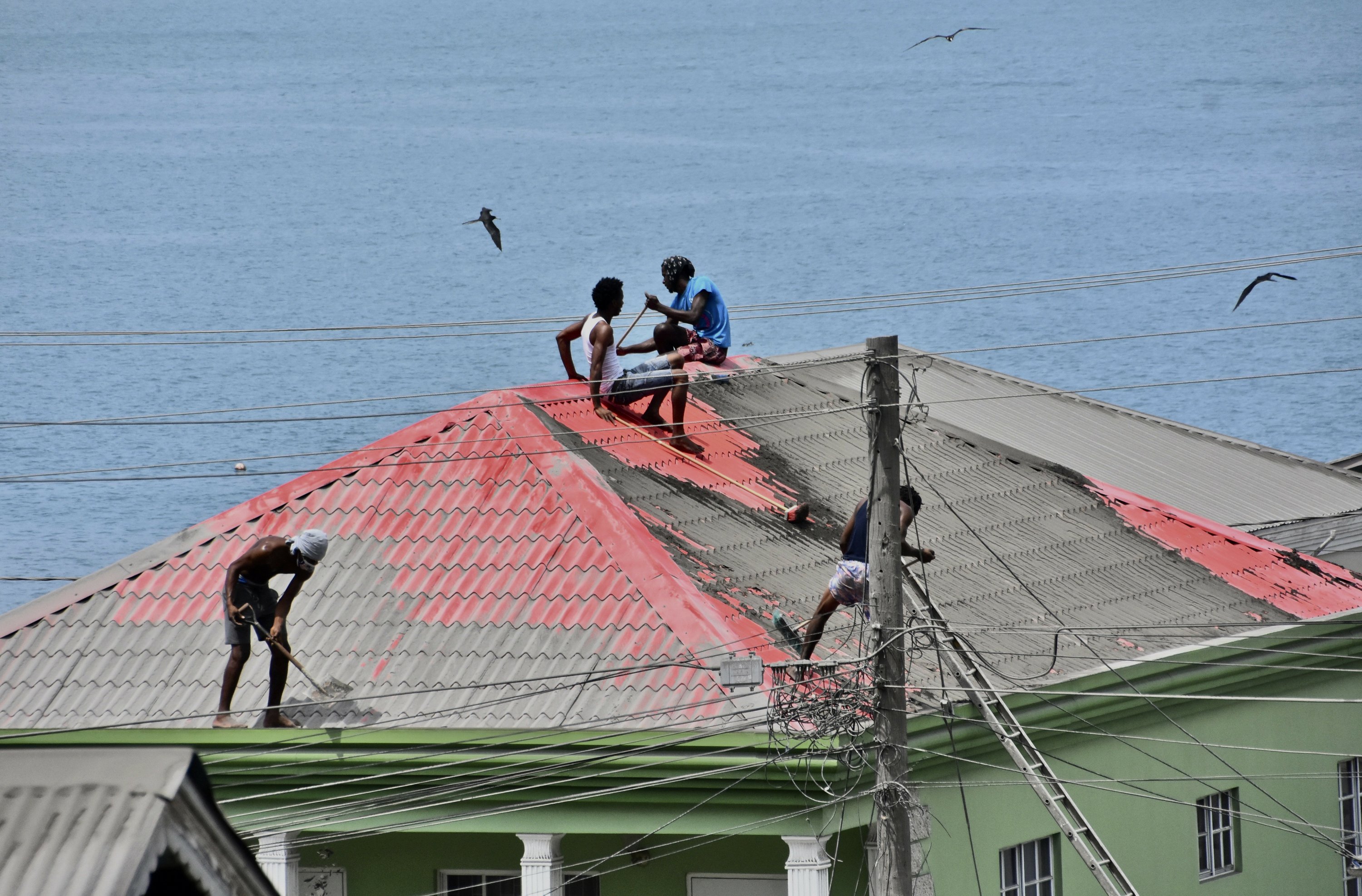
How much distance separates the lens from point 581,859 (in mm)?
16094

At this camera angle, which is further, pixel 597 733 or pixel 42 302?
pixel 42 302

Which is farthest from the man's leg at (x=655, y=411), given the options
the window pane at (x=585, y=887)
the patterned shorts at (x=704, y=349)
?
the window pane at (x=585, y=887)

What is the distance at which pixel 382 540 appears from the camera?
17.5 m

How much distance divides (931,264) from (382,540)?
70502 millimetres

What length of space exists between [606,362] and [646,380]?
420mm

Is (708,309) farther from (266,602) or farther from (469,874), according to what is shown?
(469,874)

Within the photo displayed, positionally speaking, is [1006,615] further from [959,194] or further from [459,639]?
[959,194]

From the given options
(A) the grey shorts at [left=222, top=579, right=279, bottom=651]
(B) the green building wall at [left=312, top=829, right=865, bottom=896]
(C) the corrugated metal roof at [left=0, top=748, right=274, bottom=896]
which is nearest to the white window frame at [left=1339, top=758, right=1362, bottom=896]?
(B) the green building wall at [left=312, top=829, right=865, bottom=896]

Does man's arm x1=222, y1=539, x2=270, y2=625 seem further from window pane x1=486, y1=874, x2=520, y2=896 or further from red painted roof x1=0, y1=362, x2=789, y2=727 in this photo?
window pane x1=486, y1=874, x2=520, y2=896

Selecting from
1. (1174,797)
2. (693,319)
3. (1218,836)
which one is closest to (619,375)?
(693,319)

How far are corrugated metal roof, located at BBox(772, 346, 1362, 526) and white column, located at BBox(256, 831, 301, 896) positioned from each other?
9.37 metres

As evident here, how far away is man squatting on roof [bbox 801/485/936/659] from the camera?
48.6 feet

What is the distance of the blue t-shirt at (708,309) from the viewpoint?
1872 centimetres

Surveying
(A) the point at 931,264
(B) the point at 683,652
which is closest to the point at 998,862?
(B) the point at 683,652
